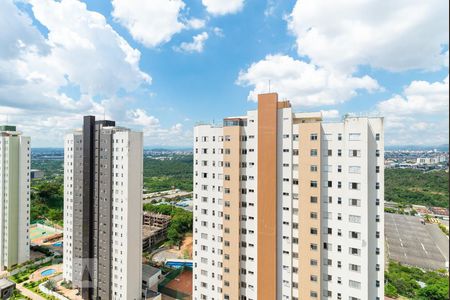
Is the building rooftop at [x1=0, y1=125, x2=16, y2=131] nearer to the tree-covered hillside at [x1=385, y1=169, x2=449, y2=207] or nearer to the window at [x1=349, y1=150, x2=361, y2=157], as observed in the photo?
the window at [x1=349, y1=150, x2=361, y2=157]

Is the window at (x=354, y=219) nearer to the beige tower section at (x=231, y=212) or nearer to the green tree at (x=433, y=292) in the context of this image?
the beige tower section at (x=231, y=212)

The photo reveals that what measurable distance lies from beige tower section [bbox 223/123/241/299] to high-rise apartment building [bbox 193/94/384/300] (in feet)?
0.22

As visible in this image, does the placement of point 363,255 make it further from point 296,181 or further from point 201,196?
point 201,196

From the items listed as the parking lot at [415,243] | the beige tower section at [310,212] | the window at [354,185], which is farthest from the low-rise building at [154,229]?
the parking lot at [415,243]

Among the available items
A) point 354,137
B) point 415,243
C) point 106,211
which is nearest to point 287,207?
point 354,137

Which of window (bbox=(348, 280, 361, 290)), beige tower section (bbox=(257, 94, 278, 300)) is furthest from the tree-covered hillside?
beige tower section (bbox=(257, 94, 278, 300))

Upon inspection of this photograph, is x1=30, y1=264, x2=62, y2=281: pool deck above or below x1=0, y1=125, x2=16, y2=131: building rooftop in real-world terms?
below

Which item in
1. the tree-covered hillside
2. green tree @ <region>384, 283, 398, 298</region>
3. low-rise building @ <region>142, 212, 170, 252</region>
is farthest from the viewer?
the tree-covered hillside

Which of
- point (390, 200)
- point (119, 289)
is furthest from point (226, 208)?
point (390, 200)

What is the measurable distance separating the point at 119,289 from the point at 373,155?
23.9m

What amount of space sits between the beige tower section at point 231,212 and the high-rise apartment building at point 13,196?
92.8 ft

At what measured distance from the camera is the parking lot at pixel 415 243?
106ft

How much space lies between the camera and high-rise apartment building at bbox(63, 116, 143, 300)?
22.1 meters

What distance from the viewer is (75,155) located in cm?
2452
